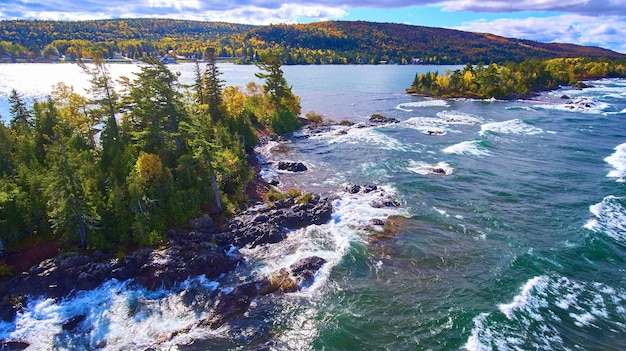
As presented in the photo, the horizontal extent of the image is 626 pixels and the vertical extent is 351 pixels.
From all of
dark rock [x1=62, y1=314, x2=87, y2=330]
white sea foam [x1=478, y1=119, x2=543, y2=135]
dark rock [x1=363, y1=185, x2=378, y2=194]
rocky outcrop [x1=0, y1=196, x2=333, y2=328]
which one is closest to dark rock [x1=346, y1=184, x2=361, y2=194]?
dark rock [x1=363, y1=185, x2=378, y2=194]

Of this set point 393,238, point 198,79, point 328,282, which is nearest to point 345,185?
point 393,238

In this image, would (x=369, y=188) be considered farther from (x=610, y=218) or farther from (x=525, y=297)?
(x=610, y=218)

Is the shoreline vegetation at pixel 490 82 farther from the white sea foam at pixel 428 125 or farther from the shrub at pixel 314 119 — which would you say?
the shrub at pixel 314 119

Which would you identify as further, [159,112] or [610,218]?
[159,112]

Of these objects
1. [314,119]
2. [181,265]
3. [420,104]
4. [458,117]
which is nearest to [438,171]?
[181,265]

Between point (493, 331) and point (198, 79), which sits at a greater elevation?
point (198, 79)

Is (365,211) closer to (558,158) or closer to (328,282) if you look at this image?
(328,282)

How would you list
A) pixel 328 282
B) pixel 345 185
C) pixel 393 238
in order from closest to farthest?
1. pixel 328 282
2. pixel 393 238
3. pixel 345 185
